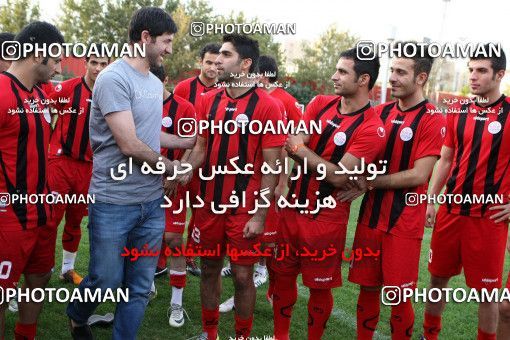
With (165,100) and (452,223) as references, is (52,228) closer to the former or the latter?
(165,100)

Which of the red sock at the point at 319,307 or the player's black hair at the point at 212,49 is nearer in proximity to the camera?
the red sock at the point at 319,307

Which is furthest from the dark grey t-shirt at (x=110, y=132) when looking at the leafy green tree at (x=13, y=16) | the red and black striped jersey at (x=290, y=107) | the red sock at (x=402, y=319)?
the leafy green tree at (x=13, y=16)

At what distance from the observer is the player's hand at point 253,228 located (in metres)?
3.93

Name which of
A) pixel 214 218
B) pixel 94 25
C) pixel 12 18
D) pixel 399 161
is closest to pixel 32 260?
pixel 214 218

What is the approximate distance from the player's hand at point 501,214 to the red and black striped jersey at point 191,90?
310cm

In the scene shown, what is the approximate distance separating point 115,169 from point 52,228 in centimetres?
71

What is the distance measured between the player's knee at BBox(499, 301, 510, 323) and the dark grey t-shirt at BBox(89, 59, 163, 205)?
265cm

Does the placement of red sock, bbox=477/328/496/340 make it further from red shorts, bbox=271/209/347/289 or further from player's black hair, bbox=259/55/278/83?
player's black hair, bbox=259/55/278/83

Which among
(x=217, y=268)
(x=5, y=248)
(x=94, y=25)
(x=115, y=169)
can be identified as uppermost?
(x=94, y=25)

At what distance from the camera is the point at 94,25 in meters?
21.4

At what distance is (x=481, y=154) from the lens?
411 cm

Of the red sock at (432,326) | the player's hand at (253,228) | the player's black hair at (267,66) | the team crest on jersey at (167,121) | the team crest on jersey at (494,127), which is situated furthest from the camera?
the player's black hair at (267,66)

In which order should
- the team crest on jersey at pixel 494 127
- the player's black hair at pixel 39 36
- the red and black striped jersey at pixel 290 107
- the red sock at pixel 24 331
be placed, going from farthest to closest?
the red and black striped jersey at pixel 290 107 < the team crest on jersey at pixel 494 127 < the red sock at pixel 24 331 < the player's black hair at pixel 39 36

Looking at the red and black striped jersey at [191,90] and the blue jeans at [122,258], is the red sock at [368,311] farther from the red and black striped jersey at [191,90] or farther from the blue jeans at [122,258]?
the red and black striped jersey at [191,90]
